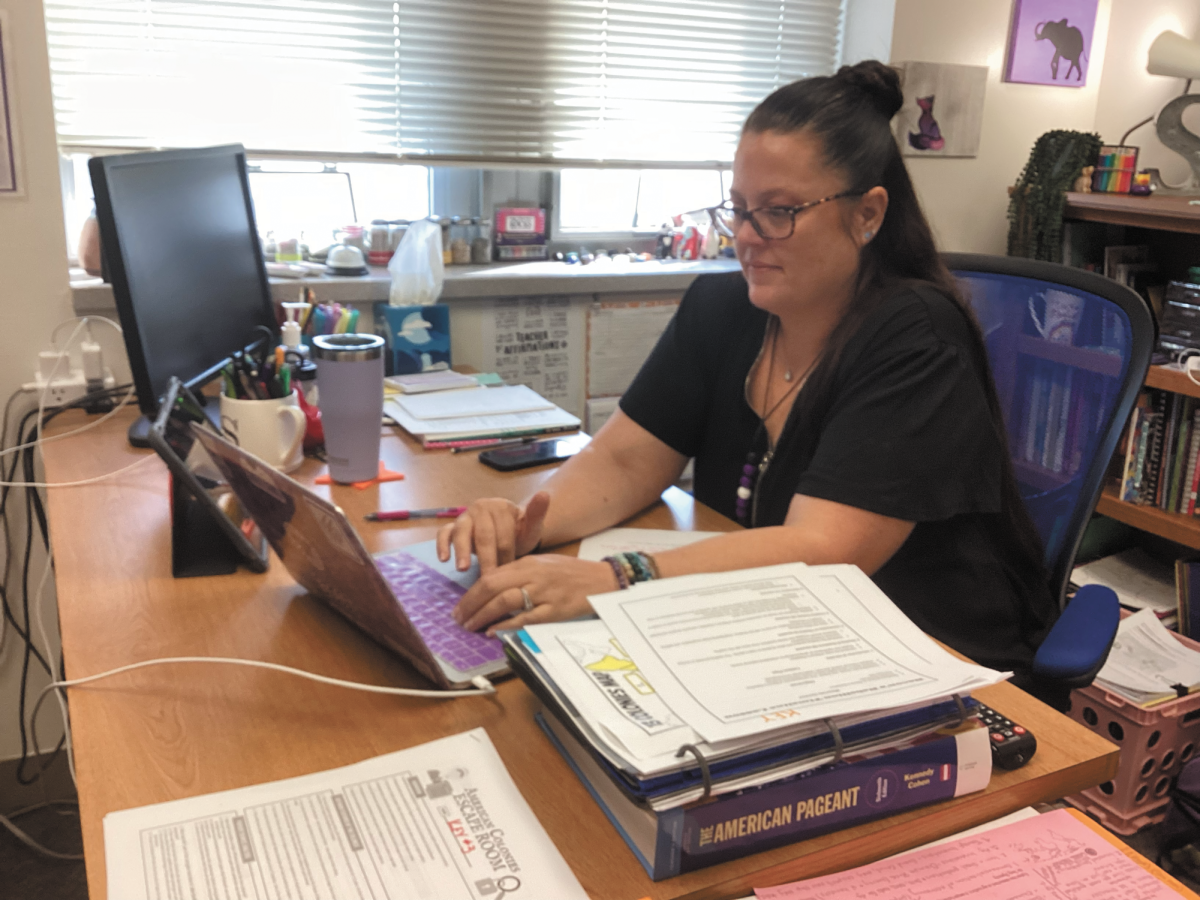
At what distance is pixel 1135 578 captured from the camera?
2.36 meters

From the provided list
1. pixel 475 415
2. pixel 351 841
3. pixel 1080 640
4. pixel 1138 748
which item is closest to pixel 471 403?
pixel 475 415

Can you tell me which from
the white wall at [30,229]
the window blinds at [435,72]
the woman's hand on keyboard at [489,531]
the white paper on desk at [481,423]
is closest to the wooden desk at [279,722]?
the woman's hand on keyboard at [489,531]

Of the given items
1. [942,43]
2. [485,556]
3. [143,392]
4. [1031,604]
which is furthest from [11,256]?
[942,43]

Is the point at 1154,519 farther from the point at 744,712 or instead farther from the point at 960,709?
the point at 744,712

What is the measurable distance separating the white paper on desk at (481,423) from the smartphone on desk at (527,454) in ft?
0.18

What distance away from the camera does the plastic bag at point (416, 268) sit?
6.63 ft

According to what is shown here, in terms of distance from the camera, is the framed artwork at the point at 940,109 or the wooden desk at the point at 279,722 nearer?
the wooden desk at the point at 279,722

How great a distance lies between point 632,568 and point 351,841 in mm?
408

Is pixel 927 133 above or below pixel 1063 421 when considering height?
above

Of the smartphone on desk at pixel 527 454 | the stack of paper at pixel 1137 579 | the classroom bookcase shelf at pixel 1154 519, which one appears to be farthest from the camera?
the stack of paper at pixel 1137 579

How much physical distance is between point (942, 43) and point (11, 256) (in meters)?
2.11

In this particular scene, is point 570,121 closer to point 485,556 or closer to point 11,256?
point 11,256

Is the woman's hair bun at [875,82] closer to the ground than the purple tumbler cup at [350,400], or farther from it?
farther from it

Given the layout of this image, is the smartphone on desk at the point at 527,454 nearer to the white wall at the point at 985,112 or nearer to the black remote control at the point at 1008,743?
the black remote control at the point at 1008,743
